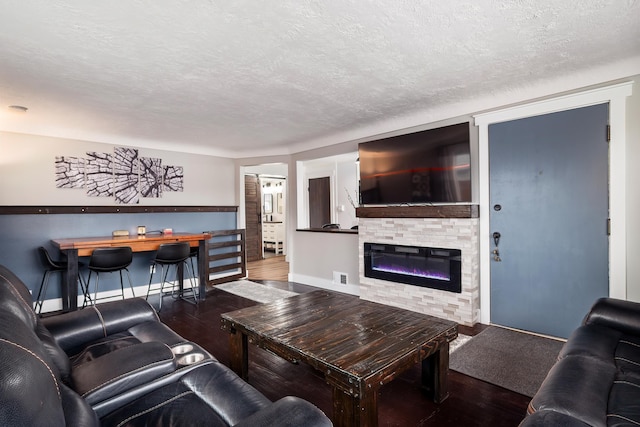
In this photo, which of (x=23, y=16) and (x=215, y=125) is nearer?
(x=23, y=16)

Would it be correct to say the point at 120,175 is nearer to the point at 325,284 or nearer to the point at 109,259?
the point at 109,259

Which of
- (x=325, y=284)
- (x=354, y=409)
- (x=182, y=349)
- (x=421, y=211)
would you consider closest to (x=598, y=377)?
(x=354, y=409)

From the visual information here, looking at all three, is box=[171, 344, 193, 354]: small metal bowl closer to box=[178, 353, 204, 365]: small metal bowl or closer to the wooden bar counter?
box=[178, 353, 204, 365]: small metal bowl

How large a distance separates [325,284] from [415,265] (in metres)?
1.65

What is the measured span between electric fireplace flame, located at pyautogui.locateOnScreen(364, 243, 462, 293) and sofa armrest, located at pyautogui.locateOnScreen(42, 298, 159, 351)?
2.62 m

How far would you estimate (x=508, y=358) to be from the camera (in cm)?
256

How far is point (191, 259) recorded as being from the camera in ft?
16.6

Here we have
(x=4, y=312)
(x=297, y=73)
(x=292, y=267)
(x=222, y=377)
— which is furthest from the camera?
(x=292, y=267)

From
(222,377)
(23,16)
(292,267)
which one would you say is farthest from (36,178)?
(222,377)

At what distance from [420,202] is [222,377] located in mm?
2876

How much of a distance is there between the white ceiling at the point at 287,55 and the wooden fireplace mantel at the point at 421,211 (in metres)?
1.01

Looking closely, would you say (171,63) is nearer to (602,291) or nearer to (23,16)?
(23,16)

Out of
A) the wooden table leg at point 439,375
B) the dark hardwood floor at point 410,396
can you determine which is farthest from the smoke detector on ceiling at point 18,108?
the wooden table leg at point 439,375

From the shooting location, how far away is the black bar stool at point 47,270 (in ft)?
12.1
